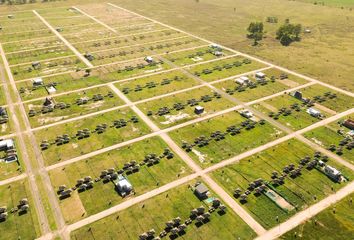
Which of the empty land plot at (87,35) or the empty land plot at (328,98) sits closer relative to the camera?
the empty land plot at (328,98)

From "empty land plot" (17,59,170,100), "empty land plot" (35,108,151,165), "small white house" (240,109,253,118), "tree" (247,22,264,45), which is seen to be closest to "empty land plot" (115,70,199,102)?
"empty land plot" (17,59,170,100)

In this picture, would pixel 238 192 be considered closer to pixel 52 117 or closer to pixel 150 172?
pixel 150 172

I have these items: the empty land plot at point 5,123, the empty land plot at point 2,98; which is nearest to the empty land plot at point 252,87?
the empty land plot at point 5,123

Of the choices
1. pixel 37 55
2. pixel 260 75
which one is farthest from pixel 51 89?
pixel 260 75

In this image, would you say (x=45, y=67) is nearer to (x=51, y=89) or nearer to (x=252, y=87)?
(x=51, y=89)

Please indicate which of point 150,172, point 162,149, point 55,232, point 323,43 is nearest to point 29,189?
point 55,232

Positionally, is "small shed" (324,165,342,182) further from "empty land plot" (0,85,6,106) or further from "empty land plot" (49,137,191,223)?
"empty land plot" (0,85,6,106)

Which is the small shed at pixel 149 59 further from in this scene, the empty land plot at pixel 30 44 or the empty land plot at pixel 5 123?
Answer: the empty land plot at pixel 5 123
